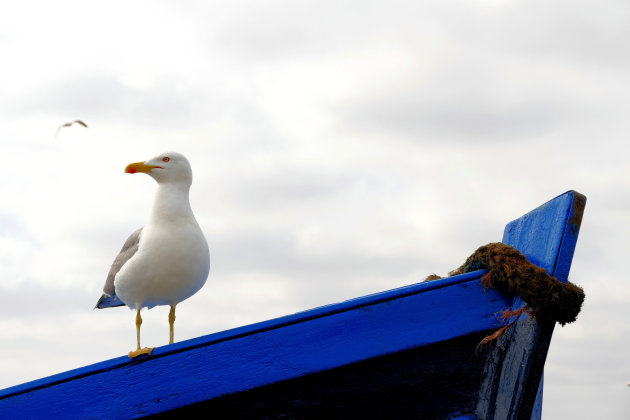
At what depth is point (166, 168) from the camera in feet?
16.3

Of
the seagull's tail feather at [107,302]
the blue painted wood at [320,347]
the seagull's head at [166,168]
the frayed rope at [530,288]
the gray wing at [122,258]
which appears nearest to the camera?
the frayed rope at [530,288]

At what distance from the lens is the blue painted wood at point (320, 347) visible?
3.75 meters

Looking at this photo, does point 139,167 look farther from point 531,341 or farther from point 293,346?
point 531,341

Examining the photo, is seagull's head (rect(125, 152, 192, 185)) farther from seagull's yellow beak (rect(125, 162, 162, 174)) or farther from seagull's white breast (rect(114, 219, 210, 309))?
seagull's white breast (rect(114, 219, 210, 309))

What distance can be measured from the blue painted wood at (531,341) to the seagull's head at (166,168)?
2371 millimetres

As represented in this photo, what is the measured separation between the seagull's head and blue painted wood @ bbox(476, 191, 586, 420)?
2.37 meters

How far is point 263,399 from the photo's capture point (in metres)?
3.83

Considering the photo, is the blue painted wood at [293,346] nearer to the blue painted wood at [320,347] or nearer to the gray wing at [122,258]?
the blue painted wood at [320,347]

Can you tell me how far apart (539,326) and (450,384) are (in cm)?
59

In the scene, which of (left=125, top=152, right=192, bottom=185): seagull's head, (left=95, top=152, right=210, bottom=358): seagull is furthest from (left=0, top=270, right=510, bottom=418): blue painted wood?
(left=125, top=152, right=192, bottom=185): seagull's head

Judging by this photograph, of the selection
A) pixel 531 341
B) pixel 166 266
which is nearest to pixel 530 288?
pixel 531 341

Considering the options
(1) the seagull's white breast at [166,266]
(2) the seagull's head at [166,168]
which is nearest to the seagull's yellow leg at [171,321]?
(1) the seagull's white breast at [166,266]

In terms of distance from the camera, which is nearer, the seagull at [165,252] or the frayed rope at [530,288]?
the frayed rope at [530,288]

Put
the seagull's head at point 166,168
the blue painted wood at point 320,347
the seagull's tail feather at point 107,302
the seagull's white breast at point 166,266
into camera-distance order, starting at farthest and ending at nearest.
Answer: the seagull's tail feather at point 107,302
the seagull's head at point 166,168
the seagull's white breast at point 166,266
the blue painted wood at point 320,347
